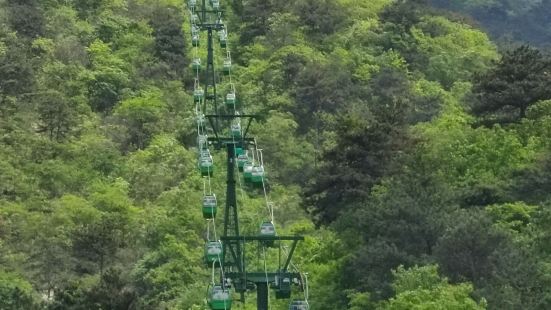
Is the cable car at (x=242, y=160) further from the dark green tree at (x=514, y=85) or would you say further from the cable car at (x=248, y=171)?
the dark green tree at (x=514, y=85)

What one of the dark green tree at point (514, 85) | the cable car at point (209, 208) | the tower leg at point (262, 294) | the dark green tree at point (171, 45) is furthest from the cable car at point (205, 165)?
the dark green tree at point (171, 45)

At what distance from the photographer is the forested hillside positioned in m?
26.6

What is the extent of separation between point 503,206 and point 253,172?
9.03 meters

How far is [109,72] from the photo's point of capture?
5097cm

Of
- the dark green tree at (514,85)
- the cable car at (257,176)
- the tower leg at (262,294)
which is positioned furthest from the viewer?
the dark green tree at (514,85)

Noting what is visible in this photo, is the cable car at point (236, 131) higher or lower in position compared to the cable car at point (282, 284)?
higher

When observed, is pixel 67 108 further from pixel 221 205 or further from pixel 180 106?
pixel 221 205

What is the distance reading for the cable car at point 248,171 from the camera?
23375 millimetres

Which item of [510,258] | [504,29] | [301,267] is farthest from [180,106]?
[504,29]

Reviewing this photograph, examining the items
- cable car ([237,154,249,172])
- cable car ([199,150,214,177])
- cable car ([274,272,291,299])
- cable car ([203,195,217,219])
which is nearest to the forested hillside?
cable car ([274,272,291,299])

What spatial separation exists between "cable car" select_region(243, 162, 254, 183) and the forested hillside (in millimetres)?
4390

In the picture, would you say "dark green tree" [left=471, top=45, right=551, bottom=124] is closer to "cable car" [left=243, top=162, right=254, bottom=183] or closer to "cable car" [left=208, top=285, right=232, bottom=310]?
"cable car" [left=243, top=162, right=254, bottom=183]

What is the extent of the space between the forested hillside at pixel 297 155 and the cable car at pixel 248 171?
439 centimetres

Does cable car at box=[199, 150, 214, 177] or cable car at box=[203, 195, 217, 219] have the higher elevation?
cable car at box=[199, 150, 214, 177]
